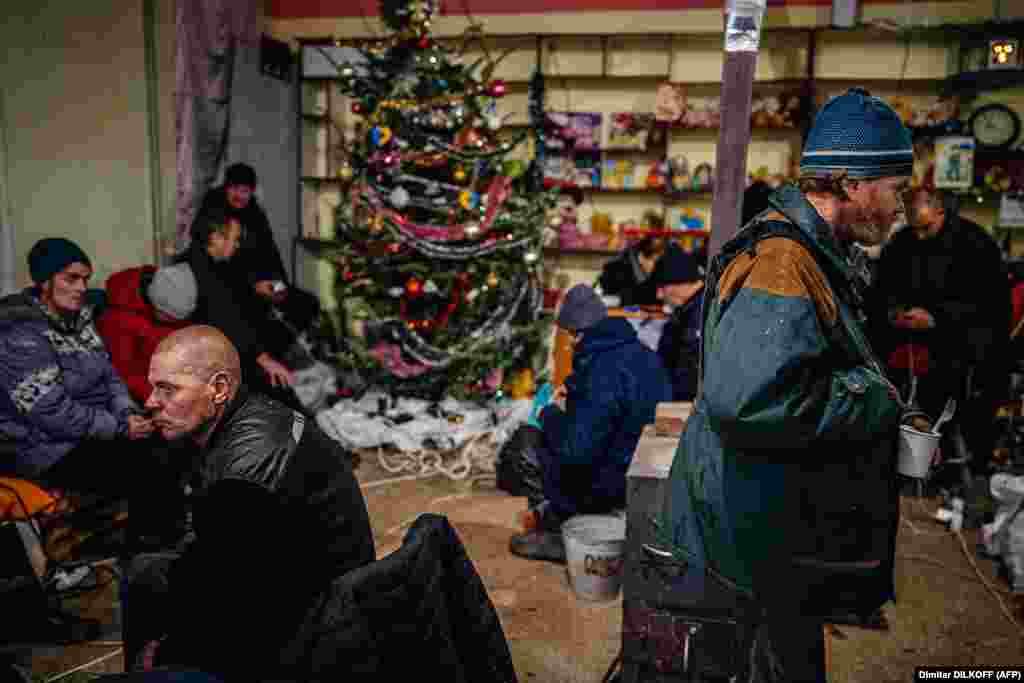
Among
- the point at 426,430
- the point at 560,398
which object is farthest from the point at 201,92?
the point at 560,398

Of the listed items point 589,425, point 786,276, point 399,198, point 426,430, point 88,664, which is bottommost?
point 88,664

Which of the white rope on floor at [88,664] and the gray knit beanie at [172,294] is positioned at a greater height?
the gray knit beanie at [172,294]

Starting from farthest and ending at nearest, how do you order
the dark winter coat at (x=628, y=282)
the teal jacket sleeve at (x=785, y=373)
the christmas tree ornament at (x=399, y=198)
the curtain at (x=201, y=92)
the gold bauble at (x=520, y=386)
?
the dark winter coat at (x=628, y=282) < the gold bauble at (x=520, y=386) < the curtain at (x=201, y=92) < the christmas tree ornament at (x=399, y=198) < the teal jacket sleeve at (x=785, y=373)

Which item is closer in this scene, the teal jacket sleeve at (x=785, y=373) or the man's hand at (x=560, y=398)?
the teal jacket sleeve at (x=785, y=373)

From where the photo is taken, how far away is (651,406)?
339cm

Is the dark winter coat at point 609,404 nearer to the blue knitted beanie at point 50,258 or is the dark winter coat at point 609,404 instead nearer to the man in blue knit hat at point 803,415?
the man in blue knit hat at point 803,415

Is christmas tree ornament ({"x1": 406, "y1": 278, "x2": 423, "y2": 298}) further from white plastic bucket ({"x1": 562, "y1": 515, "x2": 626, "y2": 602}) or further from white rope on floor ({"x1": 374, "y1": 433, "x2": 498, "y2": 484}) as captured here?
white plastic bucket ({"x1": 562, "y1": 515, "x2": 626, "y2": 602})

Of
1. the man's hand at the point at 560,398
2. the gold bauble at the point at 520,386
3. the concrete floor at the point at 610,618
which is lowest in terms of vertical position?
the concrete floor at the point at 610,618

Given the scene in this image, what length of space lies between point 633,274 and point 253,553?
485cm

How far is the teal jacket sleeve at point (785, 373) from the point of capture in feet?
4.96

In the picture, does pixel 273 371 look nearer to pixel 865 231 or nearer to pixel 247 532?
pixel 247 532

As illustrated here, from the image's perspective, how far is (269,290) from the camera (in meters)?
5.48

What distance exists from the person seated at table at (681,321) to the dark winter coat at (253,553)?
282 centimetres

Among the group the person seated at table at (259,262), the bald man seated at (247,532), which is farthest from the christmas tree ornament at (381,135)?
the bald man seated at (247,532)
